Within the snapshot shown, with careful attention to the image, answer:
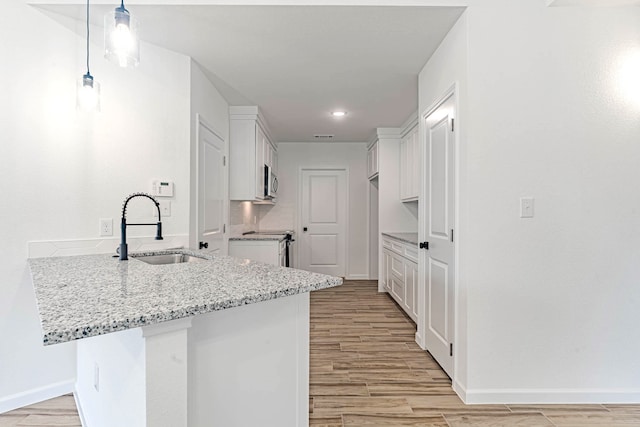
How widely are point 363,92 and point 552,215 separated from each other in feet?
6.86

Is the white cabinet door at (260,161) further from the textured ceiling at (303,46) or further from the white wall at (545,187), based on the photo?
the white wall at (545,187)

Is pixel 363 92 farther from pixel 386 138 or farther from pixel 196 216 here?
pixel 196 216

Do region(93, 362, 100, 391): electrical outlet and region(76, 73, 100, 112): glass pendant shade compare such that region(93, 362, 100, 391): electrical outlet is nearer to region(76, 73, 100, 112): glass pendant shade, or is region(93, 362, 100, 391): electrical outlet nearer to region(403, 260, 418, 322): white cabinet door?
region(76, 73, 100, 112): glass pendant shade

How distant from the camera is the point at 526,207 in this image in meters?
1.97

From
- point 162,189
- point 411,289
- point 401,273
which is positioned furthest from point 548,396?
point 162,189

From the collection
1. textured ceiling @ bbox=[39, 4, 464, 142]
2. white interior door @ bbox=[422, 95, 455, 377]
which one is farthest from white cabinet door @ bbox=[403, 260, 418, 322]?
textured ceiling @ bbox=[39, 4, 464, 142]

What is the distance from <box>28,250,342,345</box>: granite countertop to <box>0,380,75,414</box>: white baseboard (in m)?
0.96

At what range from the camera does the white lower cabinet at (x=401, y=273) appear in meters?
3.26

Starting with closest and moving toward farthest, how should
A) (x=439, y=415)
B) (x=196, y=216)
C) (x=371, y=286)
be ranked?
(x=439, y=415)
(x=196, y=216)
(x=371, y=286)

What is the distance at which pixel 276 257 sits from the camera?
3.71m

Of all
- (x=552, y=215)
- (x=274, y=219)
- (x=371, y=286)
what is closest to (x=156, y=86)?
(x=552, y=215)

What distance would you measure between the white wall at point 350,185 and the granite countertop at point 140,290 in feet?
13.3

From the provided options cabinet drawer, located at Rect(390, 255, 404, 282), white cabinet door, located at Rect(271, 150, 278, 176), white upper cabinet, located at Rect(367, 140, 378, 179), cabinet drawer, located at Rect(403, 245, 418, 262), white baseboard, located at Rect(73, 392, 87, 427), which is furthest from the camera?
white cabinet door, located at Rect(271, 150, 278, 176)

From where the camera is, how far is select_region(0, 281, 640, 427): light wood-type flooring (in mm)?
1812
